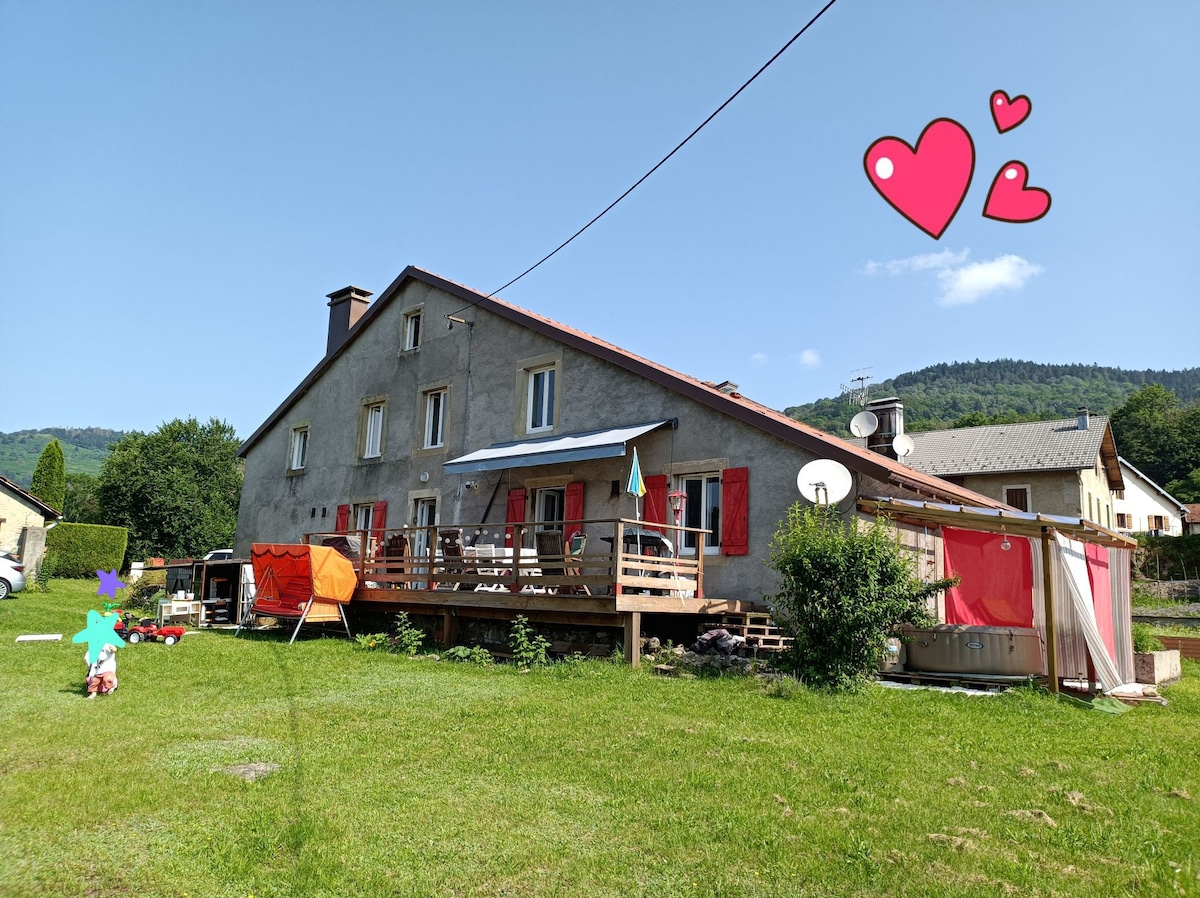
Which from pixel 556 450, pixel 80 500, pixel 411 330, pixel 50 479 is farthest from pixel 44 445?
pixel 556 450

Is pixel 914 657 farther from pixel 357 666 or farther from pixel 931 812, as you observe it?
pixel 357 666

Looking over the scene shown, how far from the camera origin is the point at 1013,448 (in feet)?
110

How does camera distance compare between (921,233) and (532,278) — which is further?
(532,278)

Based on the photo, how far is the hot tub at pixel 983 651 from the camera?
10.4 m

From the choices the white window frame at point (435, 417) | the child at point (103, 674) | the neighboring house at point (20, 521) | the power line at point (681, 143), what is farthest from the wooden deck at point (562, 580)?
the neighboring house at point (20, 521)

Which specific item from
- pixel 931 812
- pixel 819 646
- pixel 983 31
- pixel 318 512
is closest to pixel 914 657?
pixel 819 646

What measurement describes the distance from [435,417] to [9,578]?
12.4 meters

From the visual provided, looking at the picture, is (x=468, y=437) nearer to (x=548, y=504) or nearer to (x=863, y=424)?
(x=548, y=504)

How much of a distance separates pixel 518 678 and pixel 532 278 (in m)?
5.67

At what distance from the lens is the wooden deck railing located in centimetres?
1155

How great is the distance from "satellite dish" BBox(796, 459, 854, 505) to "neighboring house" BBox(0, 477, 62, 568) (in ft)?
85.7

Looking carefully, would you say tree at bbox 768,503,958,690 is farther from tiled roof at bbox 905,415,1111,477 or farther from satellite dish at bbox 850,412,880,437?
tiled roof at bbox 905,415,1111,477

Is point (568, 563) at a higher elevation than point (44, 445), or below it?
below

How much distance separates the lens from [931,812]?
5297 mm
